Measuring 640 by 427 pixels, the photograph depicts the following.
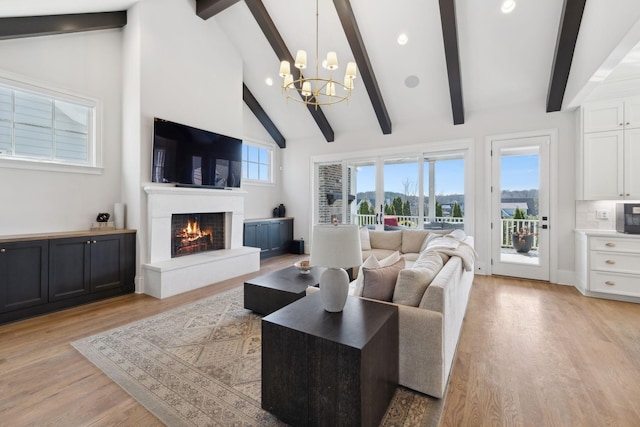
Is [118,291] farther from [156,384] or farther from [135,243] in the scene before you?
[156,384]

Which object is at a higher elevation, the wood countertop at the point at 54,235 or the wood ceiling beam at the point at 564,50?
the wood ceiling beam at the point at 564,50

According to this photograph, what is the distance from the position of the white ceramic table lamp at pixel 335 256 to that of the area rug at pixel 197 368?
2.45 ft

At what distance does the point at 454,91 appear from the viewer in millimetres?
4699

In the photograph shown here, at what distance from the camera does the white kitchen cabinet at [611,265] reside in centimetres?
368

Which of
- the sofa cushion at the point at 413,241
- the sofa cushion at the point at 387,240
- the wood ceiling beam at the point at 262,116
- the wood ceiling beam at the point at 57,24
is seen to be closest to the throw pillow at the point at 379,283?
the sofa cushion at the point at 413,241

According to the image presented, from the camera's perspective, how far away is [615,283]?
376 cm

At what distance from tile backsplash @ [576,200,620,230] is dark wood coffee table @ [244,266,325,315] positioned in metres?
4.18

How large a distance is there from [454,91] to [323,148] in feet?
10.1

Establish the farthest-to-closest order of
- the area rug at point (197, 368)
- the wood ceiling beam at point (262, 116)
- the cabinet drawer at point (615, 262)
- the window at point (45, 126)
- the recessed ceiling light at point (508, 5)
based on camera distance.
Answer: the wood ceiling beam at point (262, 116), the cabinet drawer at point (615, 262), the recessed ceiling light at point (508, 5), the window at point (45, 126), the area rug at point (197, 368)

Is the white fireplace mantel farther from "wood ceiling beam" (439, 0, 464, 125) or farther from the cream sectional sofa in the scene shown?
"wood ceiling beam" (439, 0, 464, 125)

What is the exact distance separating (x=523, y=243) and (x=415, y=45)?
12.3ft

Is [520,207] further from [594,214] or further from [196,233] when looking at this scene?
[196,233]

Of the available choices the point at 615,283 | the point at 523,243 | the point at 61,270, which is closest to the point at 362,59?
the point at 523,243

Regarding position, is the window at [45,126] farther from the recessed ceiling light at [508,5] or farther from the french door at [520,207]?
the french door at [520,207]
